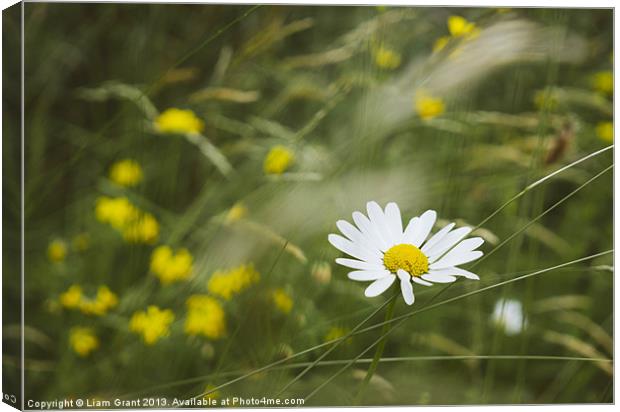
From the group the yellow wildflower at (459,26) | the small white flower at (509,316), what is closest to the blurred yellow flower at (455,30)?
the yellow wildflower at (459,26)

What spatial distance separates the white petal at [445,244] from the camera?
4.58ft

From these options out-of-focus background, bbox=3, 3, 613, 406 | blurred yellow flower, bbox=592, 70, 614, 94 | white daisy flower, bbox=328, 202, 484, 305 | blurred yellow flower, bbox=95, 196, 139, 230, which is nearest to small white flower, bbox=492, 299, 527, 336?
out-of-focus background, bbox=3, 3, 613, 406

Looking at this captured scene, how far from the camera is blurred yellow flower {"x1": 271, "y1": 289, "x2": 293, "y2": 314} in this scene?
1581 millimetres

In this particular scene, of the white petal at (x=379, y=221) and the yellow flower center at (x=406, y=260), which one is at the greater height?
the white petal at (x=379, y=221)

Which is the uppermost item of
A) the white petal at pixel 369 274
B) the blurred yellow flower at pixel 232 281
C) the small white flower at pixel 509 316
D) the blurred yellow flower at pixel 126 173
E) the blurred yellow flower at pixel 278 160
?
the blurred yellow flower at pixel 278 160

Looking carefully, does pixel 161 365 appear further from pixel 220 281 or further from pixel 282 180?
pixel 282 180

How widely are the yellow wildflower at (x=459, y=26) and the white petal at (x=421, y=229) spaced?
0.99 feet

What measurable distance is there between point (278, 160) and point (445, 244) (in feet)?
1.07

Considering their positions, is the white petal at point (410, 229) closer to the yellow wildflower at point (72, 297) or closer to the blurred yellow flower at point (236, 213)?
the blurred yellow flower at point (236, 213)

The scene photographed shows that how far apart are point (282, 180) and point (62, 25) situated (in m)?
0.43

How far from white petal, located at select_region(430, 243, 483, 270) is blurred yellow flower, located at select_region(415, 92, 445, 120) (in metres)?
0.26

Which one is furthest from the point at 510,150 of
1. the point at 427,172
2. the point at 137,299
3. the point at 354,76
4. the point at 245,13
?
the point at 137,299

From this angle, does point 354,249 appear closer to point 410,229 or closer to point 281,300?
point 410,229

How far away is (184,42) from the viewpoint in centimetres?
156
